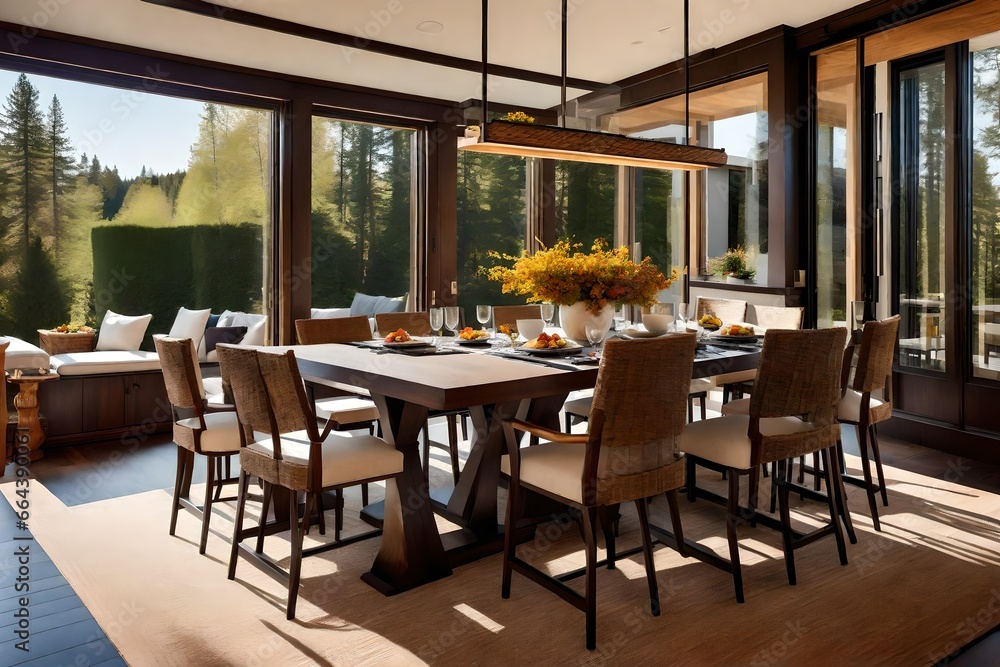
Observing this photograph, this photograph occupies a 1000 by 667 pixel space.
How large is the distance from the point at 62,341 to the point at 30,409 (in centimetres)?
93

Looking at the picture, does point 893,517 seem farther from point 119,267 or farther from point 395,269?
point 119,267

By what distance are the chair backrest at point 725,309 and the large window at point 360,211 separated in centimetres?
293

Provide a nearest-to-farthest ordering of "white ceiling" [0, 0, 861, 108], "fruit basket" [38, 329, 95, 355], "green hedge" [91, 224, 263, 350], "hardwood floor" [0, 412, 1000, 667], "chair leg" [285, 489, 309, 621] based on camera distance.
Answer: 1. "hardwood floor" [0, 412, 1000, 667]
2. "chair leg" [285, 489, 309, 621]
3. "white ceiling" [0, 0, 861, 108]
4. "fruit basket" [38, 329, 95, 355]
5. "green hedge" [91, 224, 263, 350]

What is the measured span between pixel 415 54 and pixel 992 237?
397cm

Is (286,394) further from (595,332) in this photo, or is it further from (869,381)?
(869,381)

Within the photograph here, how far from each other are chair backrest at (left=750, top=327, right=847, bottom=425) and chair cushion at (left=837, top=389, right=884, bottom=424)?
72 cm

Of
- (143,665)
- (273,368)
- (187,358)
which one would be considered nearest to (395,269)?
(187,358)

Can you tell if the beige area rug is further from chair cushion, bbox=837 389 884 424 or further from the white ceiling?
→ the white ceiling

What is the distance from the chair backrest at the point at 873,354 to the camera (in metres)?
3.25

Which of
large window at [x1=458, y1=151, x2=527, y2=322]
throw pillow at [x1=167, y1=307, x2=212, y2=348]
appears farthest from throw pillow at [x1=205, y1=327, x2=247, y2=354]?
large window at [x1=458, y1=151, x2=527, y2=322]

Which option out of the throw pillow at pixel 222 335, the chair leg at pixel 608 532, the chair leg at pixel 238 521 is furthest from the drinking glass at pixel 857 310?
the throw pillow at pixel 222 335

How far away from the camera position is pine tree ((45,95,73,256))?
17.4 feet

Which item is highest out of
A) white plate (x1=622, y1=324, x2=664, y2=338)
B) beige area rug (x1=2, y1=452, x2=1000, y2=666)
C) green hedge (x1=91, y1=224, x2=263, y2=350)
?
green hedge (x1=91, y1=224, x2=263, y2=350)

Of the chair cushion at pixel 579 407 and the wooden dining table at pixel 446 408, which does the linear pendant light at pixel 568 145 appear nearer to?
the wooden dining table at pixel 446 408
